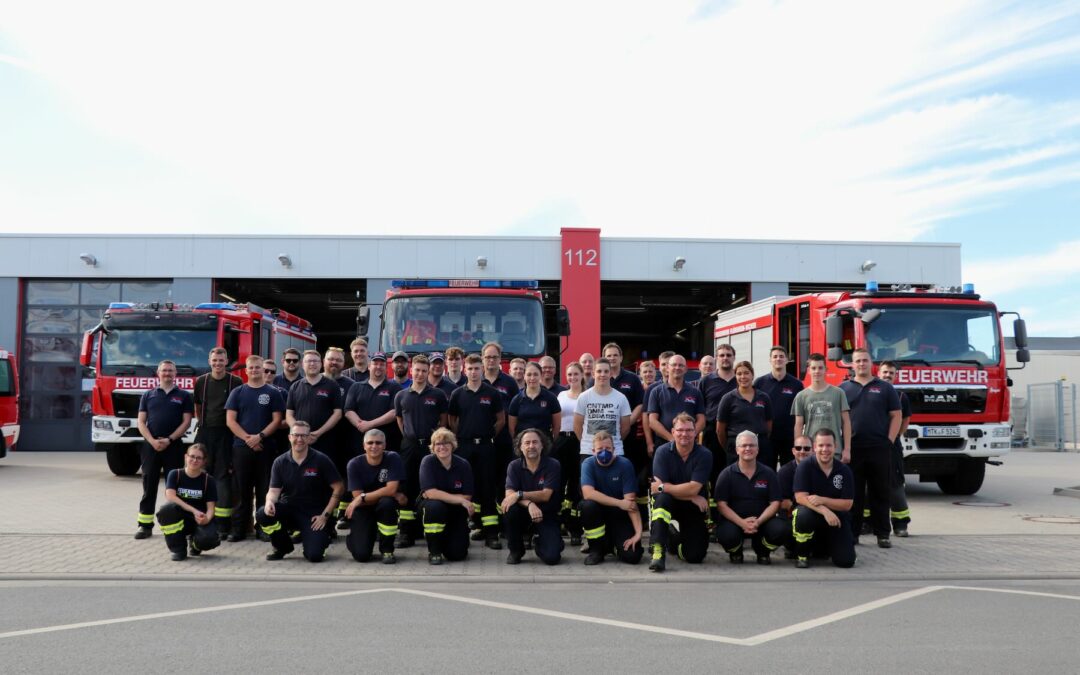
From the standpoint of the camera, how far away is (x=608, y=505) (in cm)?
736

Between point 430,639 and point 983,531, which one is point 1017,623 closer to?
point 430,639

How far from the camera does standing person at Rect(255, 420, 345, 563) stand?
24.1 feet

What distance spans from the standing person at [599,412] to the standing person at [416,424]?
130 cm

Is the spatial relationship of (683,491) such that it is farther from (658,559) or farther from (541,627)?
(541,627)

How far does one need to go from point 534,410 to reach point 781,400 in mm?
2470

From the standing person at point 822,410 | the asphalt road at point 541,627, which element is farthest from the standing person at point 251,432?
the standing person at point 822,410

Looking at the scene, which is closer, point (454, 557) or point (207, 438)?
point (454, 557)

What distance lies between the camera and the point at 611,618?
18.1ft

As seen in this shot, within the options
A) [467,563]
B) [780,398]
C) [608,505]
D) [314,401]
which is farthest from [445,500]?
[780,398]

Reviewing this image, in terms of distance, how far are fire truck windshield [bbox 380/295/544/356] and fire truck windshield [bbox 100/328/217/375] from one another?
4.15 meters

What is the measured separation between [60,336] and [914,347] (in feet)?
64.6

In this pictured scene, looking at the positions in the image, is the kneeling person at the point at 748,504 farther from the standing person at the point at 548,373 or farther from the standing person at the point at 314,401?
the standing person at the point at 314,401

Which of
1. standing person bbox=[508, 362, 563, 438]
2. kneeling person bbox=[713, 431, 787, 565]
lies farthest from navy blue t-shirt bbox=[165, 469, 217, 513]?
kneeling person bbox=[713, 431, 787, 565]

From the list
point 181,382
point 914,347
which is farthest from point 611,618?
point 181,382
